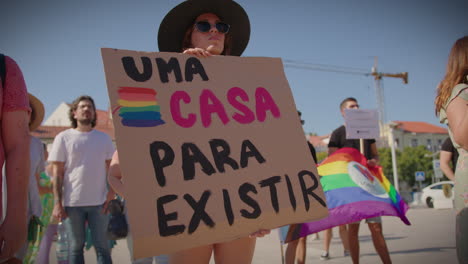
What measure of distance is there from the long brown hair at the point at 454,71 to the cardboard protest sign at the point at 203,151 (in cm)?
104

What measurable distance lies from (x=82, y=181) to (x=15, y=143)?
7.06ft

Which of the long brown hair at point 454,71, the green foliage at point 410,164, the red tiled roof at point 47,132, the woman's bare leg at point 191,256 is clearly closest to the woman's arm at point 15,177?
the woman's bare leg at point 191,256

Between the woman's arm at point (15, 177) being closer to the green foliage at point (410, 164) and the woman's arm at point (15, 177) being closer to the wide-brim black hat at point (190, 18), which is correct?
the wide-brim black hat at point (190, 18)

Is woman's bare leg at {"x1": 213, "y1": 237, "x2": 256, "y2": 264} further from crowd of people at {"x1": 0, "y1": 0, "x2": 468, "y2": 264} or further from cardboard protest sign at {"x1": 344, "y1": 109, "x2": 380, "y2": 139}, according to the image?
cardboard protest sign at {"x1": 344, "y1": 109, "x2": 380, "y2": 139}

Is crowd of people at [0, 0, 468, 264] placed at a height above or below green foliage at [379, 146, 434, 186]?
above

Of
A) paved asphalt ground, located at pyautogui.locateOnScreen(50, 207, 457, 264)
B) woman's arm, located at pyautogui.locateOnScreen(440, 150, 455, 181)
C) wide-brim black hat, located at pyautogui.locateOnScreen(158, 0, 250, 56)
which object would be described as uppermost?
wide-brim black hat, located at pyautogui.locateOnScreen(158, 0, 250, 56)

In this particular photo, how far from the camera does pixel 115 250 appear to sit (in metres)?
6.13

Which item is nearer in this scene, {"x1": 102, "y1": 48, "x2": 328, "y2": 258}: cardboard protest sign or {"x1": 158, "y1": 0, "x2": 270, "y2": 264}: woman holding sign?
{"x1": 102, "y1": 48, "x2": 328, "y2": 258}: cardboard protest sign

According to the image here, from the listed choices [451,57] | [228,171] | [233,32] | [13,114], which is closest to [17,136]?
[13,114]

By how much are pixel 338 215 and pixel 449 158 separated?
4.95ft

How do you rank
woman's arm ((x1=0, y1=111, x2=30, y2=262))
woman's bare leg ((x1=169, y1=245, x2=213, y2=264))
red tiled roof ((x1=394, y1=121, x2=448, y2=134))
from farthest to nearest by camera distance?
red tiled roof ((x1=394, y1=121, x2=448, y2=134))
woman's bare leg ((x1=169, y1=245, x2=213, y2=264))
woman's arm ((x1=0, y1=111, x2=30, y2=262))

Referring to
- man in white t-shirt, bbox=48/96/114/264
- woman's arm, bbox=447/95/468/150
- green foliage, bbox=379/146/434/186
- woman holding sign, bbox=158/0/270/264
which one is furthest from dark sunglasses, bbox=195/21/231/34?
green foliage, bbox=379/146/434/186

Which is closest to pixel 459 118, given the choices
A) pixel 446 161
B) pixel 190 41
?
pixel 190 41

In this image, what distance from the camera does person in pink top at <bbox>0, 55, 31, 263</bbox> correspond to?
1255 mm
